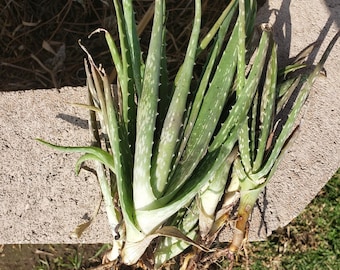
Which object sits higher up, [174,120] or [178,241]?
[174,120]

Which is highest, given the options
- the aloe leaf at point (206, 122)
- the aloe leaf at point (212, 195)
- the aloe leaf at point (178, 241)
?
the aloe leaf at point (206, 122)

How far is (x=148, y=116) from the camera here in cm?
134

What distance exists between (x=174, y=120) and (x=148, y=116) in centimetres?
6

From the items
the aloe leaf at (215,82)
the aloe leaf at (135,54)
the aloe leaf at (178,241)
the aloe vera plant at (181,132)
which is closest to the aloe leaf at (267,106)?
the aloe vera plant at (181,132)

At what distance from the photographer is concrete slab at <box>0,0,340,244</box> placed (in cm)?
172

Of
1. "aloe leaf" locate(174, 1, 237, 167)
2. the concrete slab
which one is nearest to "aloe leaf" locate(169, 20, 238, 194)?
"aloe leaf" locate(174, 1, 237, 167)

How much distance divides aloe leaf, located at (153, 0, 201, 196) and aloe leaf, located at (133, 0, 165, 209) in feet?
0.09

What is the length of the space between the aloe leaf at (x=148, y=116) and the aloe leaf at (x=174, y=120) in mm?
27

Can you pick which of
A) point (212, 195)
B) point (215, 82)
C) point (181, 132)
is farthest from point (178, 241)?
point (215, 82)

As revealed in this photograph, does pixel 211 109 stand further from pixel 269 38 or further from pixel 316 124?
pixel 316 124

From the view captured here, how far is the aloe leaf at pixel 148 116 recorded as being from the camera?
129 cm

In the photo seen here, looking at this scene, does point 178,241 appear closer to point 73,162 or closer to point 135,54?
point 73,162

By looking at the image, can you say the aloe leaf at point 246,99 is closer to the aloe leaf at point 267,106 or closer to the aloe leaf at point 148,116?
the aloe leaf at point 267,106

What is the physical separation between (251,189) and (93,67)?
520 millimetres
